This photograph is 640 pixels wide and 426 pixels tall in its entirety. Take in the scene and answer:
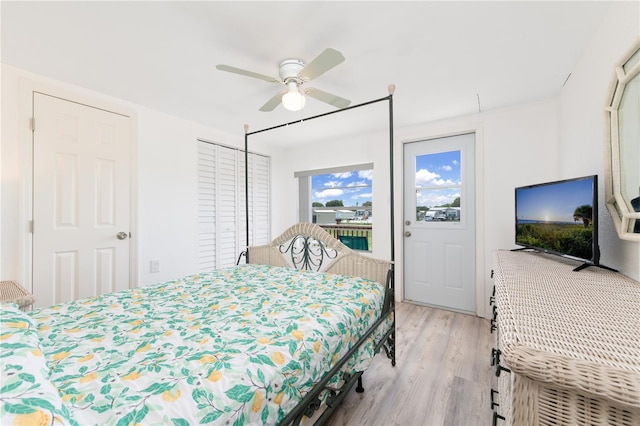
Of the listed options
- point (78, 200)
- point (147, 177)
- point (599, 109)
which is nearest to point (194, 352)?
point (78, 200)

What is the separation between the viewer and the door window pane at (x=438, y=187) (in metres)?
3.07

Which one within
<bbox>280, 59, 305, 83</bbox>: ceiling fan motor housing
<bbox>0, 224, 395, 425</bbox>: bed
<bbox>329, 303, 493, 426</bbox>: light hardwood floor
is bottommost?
<bbox>329, 303, 493, 426</bbox>: light hardwood floor

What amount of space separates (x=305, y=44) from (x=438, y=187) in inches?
89.0

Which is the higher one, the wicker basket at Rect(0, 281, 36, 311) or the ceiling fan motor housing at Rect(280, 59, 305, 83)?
the ceiling fan motor housing at Rect(280, 59, 305, 83)

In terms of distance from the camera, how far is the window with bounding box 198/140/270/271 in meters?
3.30

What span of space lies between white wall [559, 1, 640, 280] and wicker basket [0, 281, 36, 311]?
Result: 300 cm

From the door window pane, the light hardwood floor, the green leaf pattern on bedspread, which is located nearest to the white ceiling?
the door window pane

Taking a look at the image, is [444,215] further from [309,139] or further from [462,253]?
[309,139]

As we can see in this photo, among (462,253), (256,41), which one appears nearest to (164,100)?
(256,41)

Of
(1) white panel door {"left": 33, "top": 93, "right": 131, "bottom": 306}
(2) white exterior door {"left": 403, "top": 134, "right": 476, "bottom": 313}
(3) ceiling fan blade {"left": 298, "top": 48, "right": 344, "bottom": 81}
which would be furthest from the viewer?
(2) white exterior door {"left": 403, "top": 134, "right": 476, "bottom": 313}

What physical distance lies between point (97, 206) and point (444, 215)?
358 cm

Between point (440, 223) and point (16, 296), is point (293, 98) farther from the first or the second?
point (440, 223)

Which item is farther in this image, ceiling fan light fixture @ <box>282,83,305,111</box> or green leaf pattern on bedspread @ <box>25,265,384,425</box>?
ceiling fan light fixture @ <box>282,83,305,111</box>

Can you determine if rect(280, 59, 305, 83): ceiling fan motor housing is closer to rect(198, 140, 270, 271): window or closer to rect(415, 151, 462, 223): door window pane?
rect(198, 140, 270, 271): window
